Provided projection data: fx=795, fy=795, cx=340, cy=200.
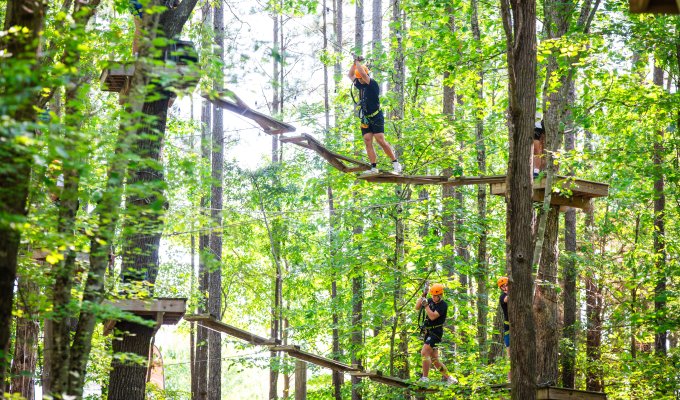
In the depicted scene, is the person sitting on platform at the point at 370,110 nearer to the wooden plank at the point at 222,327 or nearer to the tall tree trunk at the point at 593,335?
the wooden plank at the point at 222,327

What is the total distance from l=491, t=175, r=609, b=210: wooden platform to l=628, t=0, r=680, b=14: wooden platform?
483 cm

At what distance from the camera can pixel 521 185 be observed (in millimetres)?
7082

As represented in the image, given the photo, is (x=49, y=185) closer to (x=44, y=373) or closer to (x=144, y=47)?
(x=144, y=47)

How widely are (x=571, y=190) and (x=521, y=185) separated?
1982 millimetres

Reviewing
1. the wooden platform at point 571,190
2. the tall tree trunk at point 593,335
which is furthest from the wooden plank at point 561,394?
the tall tree trunk at point 593,335

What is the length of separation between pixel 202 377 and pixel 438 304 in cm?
770

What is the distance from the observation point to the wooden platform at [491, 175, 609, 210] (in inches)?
337

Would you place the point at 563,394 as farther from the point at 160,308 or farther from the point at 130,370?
the point at 130,370

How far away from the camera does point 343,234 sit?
14281 millimetres

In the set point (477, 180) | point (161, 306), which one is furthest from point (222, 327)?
point (477, 180)

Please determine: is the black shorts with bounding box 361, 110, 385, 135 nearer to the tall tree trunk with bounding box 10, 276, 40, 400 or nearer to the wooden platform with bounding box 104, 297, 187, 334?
the wooden platform with bounding box 104, 297, 187, 334

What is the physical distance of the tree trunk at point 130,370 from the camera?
7295 millimetres

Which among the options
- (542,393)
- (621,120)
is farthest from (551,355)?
(621,120)

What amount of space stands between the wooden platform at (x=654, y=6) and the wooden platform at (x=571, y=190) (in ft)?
15.9
